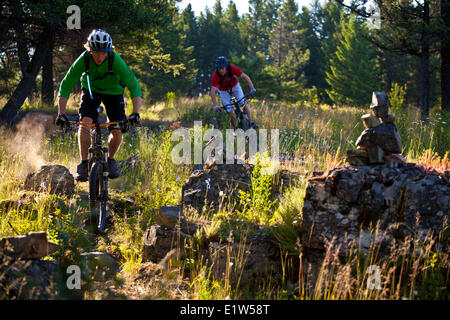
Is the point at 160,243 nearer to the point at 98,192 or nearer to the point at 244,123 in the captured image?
the point at 98,192

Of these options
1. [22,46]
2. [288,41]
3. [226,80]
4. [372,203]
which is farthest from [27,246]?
A: [288,41]

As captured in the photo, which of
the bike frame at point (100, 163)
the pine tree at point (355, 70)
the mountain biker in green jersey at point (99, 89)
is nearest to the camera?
the mountain biker in green jersey at point (99, 89)

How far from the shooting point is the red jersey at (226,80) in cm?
952

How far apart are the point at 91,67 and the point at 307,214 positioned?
3384 mm

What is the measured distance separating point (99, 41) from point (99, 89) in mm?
776

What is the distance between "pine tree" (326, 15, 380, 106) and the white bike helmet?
136 feet

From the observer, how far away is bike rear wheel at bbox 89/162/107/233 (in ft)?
17.4

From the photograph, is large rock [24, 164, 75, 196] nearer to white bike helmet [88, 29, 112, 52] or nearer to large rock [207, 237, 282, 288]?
white bike helmet [88, 29, 112, 52]

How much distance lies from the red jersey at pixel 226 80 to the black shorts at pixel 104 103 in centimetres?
410

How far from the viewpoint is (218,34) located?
59.9m

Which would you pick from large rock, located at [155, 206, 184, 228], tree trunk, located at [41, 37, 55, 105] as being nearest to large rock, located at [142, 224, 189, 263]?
large rock, located at [155, 206, 184, 228]

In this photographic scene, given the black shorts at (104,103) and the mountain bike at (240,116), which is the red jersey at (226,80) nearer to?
the mountain bike at (240,116)

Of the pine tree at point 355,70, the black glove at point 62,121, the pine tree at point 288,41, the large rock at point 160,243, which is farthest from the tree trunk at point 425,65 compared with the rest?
the pine tree at point 288,41
